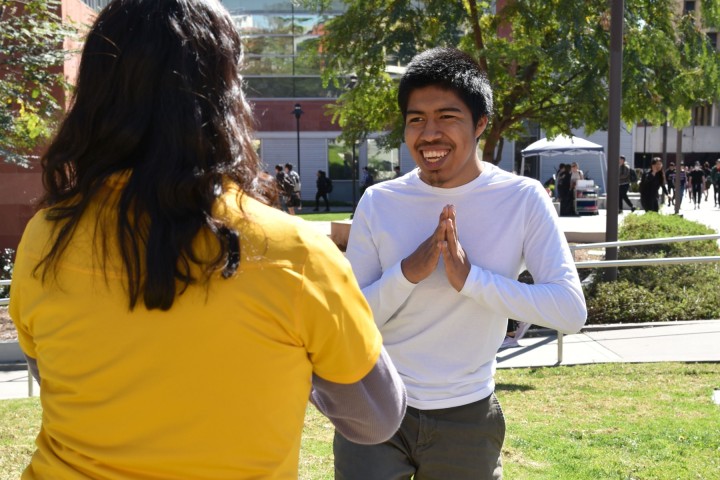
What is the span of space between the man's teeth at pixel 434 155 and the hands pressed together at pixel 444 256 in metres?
0.26

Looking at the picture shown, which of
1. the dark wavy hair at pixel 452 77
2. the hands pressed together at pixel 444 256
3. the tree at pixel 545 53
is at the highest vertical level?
the tree at pixel 545 53

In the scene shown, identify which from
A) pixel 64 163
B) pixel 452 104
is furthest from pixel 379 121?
pixel 64 163

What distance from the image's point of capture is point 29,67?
35.2ft

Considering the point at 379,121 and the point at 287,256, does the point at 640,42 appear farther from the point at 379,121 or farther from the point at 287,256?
the point at 287,256

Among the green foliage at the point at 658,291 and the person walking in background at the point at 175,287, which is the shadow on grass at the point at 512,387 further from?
the person walking in background at the point at 175,287

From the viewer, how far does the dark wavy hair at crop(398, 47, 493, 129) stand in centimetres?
305

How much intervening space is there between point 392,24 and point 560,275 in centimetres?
1201

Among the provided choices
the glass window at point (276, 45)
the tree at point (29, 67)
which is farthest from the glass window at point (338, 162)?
the tree at point (29, 67)

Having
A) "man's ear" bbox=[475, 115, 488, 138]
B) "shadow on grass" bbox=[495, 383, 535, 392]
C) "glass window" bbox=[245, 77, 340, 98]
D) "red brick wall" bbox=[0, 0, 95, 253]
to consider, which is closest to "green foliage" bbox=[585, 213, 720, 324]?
"shadow on grass" bbox=[495, 383, 535, 392]

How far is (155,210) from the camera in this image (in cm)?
155

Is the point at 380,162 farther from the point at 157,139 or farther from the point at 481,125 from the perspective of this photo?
the point at 157,139

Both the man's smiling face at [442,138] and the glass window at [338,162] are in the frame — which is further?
the glass window at [338,162]

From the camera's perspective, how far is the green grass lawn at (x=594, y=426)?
5.21 m

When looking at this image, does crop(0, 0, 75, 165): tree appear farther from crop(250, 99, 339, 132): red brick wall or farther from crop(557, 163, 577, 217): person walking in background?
crop(250, 99, 339, 132): red brick wall
